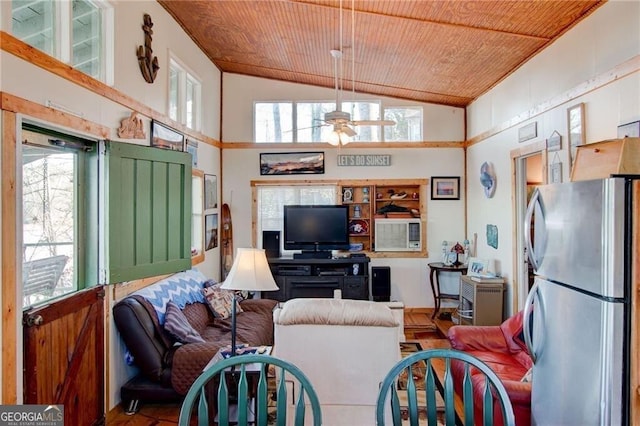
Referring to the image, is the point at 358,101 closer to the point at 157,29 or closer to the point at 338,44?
the point at 338,44

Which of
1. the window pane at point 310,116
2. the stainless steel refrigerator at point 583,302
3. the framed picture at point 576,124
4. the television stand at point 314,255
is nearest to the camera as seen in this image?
the stainless steel refrigerator at point 583,302

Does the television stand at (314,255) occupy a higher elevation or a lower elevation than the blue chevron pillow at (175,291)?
higher

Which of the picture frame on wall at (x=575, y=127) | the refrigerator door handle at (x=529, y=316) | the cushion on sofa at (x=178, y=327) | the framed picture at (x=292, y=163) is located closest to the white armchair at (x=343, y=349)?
the refrigerator door handle at (x=529, y=316)

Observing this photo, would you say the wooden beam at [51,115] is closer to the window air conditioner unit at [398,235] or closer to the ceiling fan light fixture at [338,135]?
the ceiling fan light fixture at [338,135]

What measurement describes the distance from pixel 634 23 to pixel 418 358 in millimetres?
2761

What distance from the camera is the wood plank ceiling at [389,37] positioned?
Answer: 11.0ft

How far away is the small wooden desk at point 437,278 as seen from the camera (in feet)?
18.8

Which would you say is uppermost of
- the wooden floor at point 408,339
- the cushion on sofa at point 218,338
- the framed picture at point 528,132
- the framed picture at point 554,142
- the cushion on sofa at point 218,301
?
the framed picture at point 528,132

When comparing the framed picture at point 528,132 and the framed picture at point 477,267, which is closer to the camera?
the framed picture at point 528,132

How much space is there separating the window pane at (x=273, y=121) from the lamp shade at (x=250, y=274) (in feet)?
13.1

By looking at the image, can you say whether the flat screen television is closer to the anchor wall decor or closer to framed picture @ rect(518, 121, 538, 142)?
framed picture @ rect(518, 121, 538, 142)

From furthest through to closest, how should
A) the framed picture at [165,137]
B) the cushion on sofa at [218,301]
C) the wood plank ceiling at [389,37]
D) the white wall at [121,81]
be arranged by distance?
the cushion on sofa at [218,301] → the framed picture at [165,137] → the wood plank ceiling at [389,37] → the white wall at [121,81]

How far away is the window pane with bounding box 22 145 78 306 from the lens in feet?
8.04

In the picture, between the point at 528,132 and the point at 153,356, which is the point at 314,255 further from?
the point at 528,132
